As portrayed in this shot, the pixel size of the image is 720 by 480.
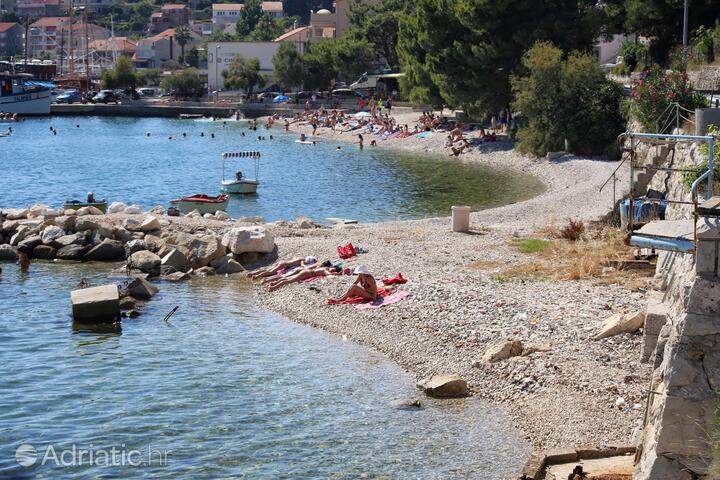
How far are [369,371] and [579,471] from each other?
6.26 meters

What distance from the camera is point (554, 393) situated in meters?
15.3

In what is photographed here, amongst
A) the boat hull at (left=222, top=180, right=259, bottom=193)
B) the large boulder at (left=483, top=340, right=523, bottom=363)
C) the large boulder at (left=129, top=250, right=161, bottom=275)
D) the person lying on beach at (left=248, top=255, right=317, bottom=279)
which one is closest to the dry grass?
the large boulder at (left=483, top=340, right=523, bottom=363)

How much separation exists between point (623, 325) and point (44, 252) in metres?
18.5

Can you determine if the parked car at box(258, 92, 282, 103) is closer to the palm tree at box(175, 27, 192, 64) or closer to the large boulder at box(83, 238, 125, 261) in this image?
the palm tree at box(175, 27, 192, 64)

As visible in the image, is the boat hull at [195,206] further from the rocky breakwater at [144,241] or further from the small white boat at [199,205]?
the rocky breakwater at [144,241]

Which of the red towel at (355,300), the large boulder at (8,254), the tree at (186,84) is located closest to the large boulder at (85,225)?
the large boulder at (8,254)

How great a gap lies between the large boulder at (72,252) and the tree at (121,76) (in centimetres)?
10308

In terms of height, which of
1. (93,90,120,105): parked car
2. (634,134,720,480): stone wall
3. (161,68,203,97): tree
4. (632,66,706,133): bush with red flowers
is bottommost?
(634,134,720,480): stone wall

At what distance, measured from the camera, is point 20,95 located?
111 metres

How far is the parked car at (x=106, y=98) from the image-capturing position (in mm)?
120875

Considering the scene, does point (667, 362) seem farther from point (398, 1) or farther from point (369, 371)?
point (398, 1)

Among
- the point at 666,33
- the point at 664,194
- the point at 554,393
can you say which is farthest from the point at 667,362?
the point at 666,33

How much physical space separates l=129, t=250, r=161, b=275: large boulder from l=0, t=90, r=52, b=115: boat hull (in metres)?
90.2

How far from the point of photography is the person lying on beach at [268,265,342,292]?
2486 centimetres
